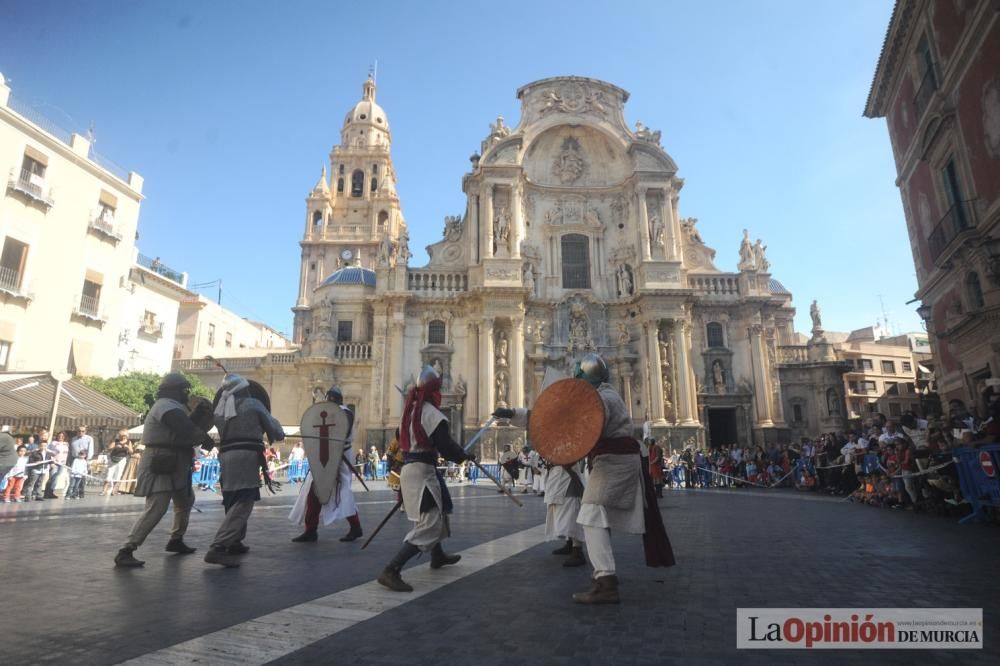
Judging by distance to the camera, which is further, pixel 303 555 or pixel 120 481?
pixel 120 481

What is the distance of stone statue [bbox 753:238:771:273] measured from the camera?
99.0ft

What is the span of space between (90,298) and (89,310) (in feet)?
1.90

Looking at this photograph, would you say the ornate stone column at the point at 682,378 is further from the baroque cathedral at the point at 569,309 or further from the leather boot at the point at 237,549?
the leather boot at the point at 237,549

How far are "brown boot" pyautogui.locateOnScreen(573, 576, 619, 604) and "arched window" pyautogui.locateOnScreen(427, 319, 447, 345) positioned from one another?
2565cm

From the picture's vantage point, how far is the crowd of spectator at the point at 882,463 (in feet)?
32.6

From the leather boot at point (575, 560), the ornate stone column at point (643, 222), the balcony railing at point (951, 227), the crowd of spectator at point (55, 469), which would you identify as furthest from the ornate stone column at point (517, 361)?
the leather boot at point (575, 560)

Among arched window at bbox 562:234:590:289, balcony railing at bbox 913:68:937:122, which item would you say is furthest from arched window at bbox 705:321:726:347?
balcony railing at bbox 913:68:937:122

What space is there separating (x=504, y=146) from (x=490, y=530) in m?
26.1

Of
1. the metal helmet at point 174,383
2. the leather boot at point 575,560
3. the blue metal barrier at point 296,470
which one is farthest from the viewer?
the blue metal barrier at point 296,470

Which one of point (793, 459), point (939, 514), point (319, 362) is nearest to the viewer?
point (939, 514)

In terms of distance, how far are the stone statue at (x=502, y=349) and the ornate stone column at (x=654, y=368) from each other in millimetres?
7091

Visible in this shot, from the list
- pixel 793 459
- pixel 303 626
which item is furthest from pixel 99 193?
pixel 793 459

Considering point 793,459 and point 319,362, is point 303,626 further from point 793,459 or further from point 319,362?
point 319,362

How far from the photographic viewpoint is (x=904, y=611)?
11.9ft
